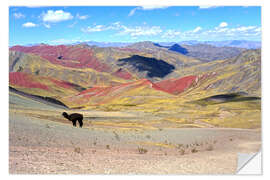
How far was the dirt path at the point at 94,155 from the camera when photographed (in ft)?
36.1

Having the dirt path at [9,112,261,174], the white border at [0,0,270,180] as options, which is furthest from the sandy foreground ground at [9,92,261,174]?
the white border at [0,0,270,180]

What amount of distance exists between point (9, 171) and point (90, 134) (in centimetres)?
593

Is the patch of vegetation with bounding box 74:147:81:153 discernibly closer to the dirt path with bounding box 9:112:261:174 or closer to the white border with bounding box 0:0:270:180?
the dirt path with bounding box 9:112:261:174

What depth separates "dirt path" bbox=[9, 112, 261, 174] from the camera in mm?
11016

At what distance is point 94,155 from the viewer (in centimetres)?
1215

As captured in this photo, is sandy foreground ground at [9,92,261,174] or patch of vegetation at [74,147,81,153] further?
patch of vegetation at [74,147,81,153]
